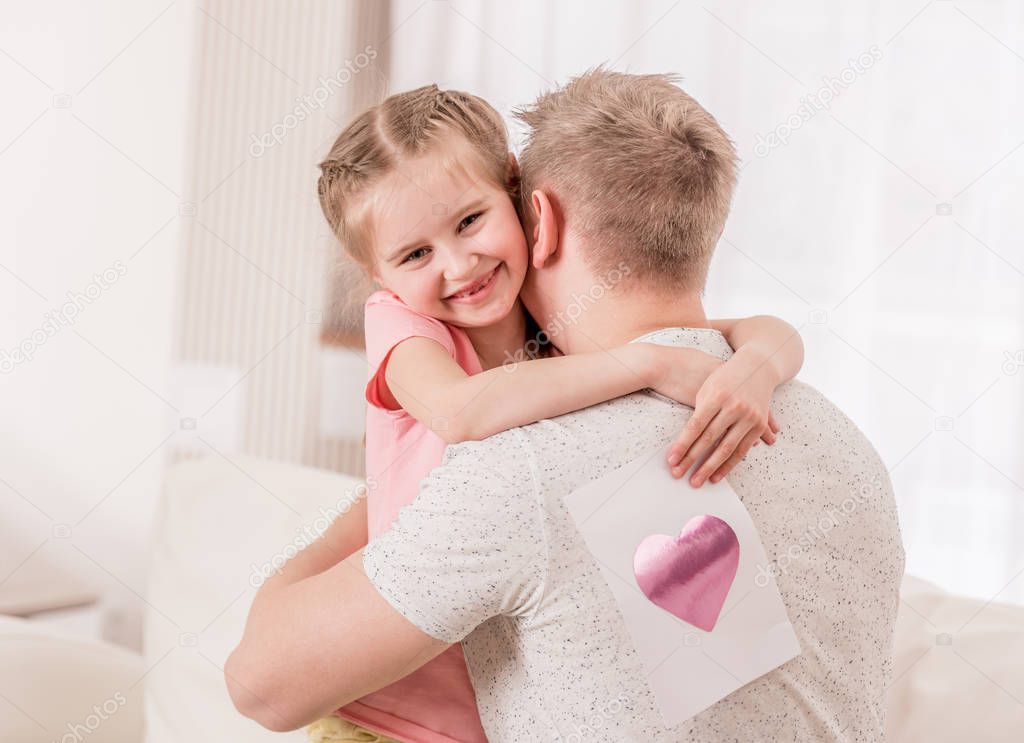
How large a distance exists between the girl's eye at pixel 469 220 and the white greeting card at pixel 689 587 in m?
0.37

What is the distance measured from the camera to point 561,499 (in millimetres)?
757

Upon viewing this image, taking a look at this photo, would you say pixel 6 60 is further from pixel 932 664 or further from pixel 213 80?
pixel 932 664

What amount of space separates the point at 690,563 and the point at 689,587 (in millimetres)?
21

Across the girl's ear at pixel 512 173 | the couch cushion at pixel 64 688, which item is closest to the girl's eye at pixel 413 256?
the girl's ear at pixel 512 173

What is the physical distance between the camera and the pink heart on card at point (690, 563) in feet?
2.66

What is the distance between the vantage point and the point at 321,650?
0.82 m

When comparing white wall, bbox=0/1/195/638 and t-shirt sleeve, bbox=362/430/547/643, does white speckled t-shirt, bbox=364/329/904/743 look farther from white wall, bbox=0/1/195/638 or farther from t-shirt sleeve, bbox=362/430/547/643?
white wall, bbox=0/1/195/638

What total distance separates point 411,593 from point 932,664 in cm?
92

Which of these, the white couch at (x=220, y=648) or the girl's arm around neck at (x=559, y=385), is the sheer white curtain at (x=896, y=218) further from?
the girl's arm around neck at (x=559, y=385)

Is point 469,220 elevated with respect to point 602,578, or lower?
elevated

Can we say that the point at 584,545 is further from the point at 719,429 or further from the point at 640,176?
the point at 640,176

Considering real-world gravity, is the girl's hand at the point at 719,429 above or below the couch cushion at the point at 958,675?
above

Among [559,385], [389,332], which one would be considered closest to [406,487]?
[389,332]

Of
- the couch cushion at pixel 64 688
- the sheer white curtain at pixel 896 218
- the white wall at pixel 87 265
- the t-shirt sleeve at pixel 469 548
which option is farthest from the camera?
the white wall at pixel 87 265
